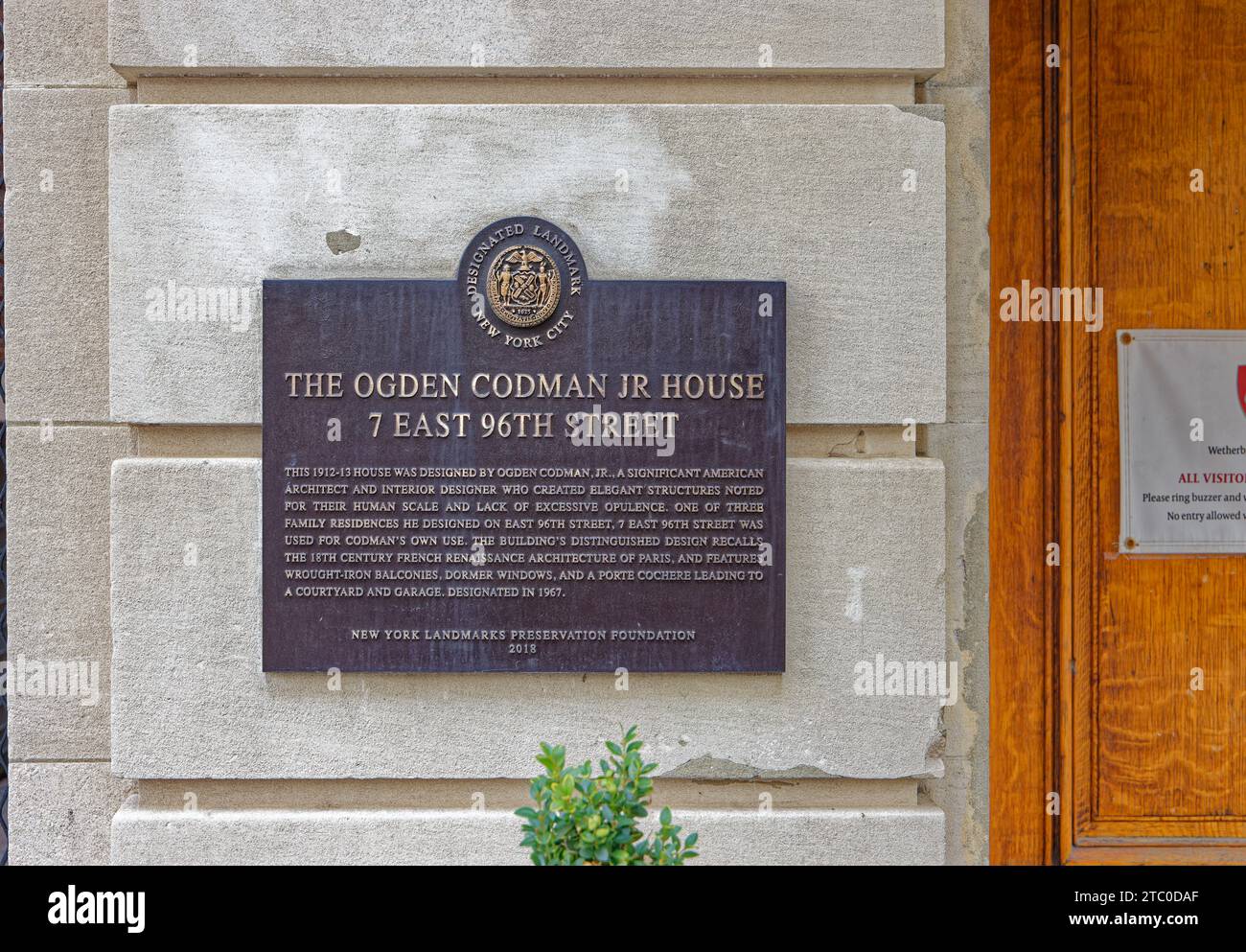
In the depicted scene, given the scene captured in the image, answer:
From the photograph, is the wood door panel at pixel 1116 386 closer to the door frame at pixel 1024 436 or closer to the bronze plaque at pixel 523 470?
the door frame at pixel 1024 436

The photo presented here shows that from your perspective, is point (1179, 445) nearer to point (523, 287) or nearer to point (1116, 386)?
point (1116, 386)

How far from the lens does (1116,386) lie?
4473mm

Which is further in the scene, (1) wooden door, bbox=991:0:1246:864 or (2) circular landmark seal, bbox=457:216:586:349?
(1) wooden door, bbox=991:0:1246:864

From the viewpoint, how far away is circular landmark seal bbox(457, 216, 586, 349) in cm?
386

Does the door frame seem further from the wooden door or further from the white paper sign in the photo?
the white paper sign

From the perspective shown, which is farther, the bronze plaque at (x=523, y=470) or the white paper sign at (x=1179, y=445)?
the white paper sign at (x=1179, y=445)

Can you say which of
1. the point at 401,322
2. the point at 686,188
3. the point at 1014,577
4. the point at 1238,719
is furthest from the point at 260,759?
the point at 1238,719

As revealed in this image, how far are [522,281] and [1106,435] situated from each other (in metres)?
2.84

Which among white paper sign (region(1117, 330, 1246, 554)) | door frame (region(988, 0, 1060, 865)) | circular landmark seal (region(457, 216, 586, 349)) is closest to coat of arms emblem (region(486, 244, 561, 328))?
circular landmark seal (region(457, 216, 586, 349))

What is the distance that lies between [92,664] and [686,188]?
3244 mm

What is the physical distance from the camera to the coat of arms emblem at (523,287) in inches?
152

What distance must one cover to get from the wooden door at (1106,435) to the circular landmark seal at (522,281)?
2101 millimetres

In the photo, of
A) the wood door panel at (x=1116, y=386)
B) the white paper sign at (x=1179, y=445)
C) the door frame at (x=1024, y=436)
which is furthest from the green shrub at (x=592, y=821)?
the white paper sign at (x=1179, y=445)

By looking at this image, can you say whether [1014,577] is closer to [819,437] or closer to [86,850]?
[819,437]
